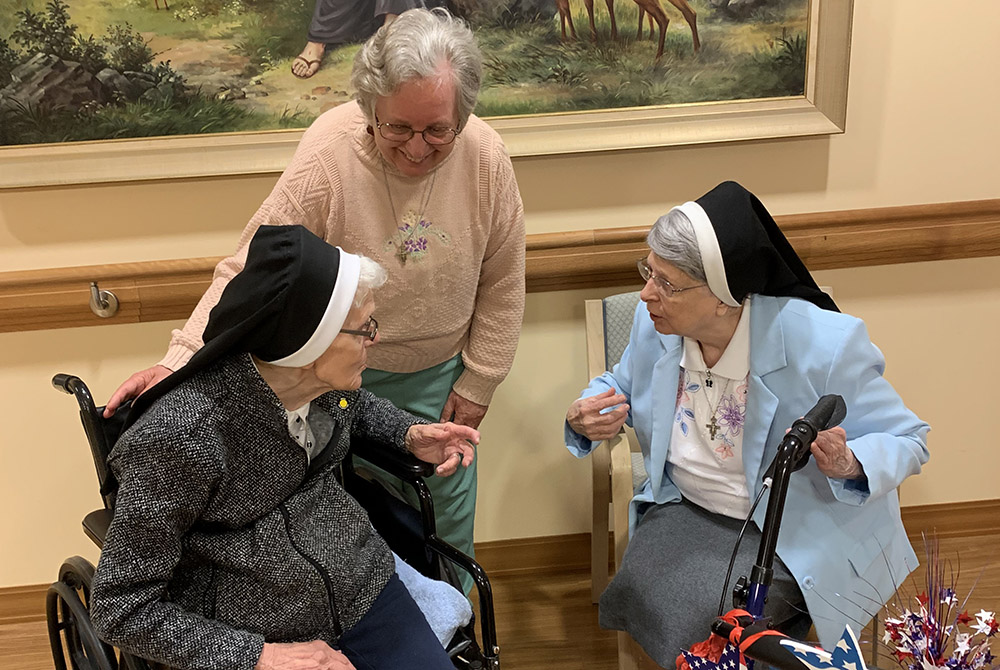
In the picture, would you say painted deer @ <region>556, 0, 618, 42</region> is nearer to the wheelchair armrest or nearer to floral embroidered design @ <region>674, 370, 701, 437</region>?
floral embroidered design @ <region>674, 370, 701, 437</region>

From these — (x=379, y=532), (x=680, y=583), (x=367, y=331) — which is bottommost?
(x=680, y=583)

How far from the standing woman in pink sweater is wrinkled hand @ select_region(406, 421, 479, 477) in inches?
11.9

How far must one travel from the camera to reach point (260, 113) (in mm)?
2586

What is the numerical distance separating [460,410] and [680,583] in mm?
691

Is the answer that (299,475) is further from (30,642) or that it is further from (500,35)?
(30,642)

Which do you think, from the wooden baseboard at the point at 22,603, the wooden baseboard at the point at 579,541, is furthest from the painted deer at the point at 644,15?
the wooden baseboard at the point at 22,603

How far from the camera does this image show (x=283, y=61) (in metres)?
2.54

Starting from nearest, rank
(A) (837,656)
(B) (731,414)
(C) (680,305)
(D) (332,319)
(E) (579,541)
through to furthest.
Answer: (A) (837,656), (D) (332,319), (C) (680,305), (B) (731,414), (E) (579,541)

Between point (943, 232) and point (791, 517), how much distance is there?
130cm

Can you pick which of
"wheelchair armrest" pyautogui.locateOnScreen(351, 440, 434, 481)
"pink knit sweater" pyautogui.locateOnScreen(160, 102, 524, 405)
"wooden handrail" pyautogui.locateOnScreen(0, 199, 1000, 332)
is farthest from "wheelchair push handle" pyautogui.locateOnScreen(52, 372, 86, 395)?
"wooden handrail" pyautogui.locateOnScreen(0, 199, 1000, 332)

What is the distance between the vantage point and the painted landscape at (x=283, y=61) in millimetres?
2473

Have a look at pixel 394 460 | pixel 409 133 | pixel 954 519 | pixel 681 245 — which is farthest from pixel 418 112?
pixel 954 519

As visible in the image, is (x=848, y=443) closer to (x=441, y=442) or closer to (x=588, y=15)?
(x=441, y=442)

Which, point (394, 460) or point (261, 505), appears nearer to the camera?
point (261, 505)
